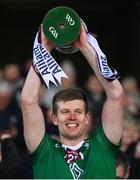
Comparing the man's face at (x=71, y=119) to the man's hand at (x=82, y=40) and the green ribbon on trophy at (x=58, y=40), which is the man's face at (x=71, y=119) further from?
the man's hand at (x=82, y=40)

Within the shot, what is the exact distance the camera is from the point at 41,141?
6.51 metres

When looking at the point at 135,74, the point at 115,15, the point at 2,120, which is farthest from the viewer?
the point at 115,15

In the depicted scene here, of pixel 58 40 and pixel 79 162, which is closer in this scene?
pixel 58 40

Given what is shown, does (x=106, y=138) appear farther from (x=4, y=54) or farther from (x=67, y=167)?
(x=4, y=54)

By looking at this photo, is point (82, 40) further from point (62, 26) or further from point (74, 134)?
point (74, 134)

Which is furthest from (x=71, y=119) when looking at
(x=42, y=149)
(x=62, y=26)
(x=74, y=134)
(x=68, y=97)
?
(x=62, y=26)

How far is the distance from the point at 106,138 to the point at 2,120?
3866 mm

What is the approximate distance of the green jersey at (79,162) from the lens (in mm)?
6418

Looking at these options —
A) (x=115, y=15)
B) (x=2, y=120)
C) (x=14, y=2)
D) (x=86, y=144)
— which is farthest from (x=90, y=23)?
(x=86, y=144)

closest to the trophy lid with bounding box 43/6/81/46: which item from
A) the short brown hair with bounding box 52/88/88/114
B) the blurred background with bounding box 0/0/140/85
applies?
the short brown hair with bounding box 52/88/88/114

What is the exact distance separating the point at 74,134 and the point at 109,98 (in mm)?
383

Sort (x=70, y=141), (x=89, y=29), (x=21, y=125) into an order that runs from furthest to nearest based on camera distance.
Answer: (x=89, y=29) → (x=21, y=125) → (x=70, y=141)

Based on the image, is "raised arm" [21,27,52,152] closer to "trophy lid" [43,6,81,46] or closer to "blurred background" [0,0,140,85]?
"trophy lid" [43,6,81,46]

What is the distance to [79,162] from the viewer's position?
255 inches
